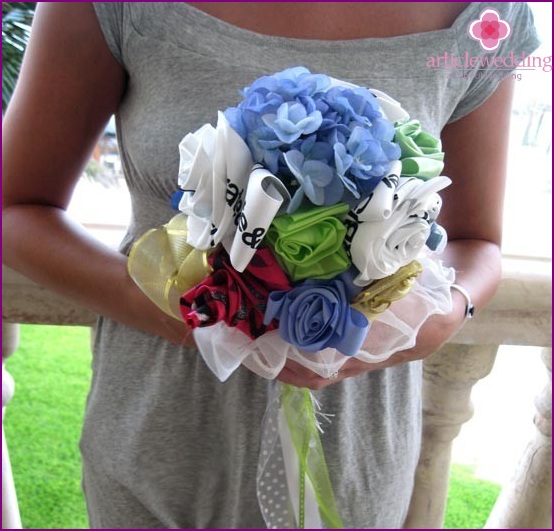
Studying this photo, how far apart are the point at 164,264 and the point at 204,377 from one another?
0.21 metres

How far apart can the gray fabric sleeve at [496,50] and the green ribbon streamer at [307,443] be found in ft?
1.40

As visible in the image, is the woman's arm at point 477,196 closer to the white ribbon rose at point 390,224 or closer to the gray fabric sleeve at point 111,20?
the white ribbon rose at point 390,224

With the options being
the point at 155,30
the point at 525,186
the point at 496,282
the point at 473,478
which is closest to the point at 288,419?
the point at 496,282

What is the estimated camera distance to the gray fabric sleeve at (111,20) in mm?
616

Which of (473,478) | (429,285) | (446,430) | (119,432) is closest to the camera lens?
(429,285)

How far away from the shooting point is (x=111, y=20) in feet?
2.04

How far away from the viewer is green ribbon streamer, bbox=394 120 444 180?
0.47 metres

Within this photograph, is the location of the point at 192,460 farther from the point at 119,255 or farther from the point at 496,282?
the point at 496,282

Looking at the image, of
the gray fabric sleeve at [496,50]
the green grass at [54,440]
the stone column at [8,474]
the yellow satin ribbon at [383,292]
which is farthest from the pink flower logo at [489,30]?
the green grass at [54,440]

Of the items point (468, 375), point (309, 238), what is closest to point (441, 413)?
point (468, 375)

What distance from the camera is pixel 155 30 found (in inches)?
24.5

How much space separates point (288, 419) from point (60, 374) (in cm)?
215

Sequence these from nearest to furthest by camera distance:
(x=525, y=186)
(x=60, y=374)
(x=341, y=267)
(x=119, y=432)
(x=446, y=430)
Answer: (x=341, y=267), (x=119, y=432), (x=446, y=430), (x=60, y=374), (x=525, y=186)

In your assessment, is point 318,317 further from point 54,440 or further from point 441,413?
point 54,440
